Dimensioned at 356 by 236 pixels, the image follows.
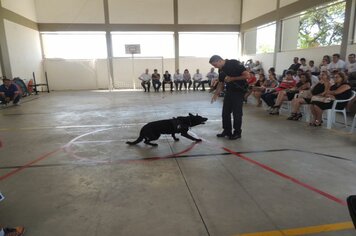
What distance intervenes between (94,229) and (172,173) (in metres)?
1.21

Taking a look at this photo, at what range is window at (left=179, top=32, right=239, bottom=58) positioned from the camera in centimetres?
1563

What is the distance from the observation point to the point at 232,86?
168 inches

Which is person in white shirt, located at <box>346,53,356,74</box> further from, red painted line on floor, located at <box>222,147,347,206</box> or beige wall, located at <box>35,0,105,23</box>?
beige wall, located at <box>35,0,105,23</box>

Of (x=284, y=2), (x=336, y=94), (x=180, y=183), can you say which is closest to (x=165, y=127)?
(x=180, y=183)

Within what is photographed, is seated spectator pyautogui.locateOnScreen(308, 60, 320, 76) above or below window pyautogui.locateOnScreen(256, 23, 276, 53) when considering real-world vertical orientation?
below

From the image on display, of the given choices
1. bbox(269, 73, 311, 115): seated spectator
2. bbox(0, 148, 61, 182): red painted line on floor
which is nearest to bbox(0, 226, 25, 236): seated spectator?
bbox(0, 148, 61, 182): red painted line on floor

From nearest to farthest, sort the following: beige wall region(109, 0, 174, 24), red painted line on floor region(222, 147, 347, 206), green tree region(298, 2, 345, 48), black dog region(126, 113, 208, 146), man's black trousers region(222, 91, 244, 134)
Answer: red painted line on floor region(222, 147, 347, 206) → black dog region(126, 113, 208, 146) → man's black trousers region(222, 91, 244, 134) → green tree region(298, 2, 345, 48) → beige wall region(109, 0, 174, 24)

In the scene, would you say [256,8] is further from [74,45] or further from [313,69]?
[74,45]

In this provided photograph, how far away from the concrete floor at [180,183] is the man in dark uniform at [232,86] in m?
0.27

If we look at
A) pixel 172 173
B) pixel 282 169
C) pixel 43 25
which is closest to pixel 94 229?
pixel 172 173

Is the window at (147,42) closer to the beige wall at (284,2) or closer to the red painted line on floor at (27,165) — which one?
the beige wall at (284,2)

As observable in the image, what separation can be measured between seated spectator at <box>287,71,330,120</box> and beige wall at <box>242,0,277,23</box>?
7.84 meters

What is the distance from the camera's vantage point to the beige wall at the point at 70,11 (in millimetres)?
14109

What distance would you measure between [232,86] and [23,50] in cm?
1218
